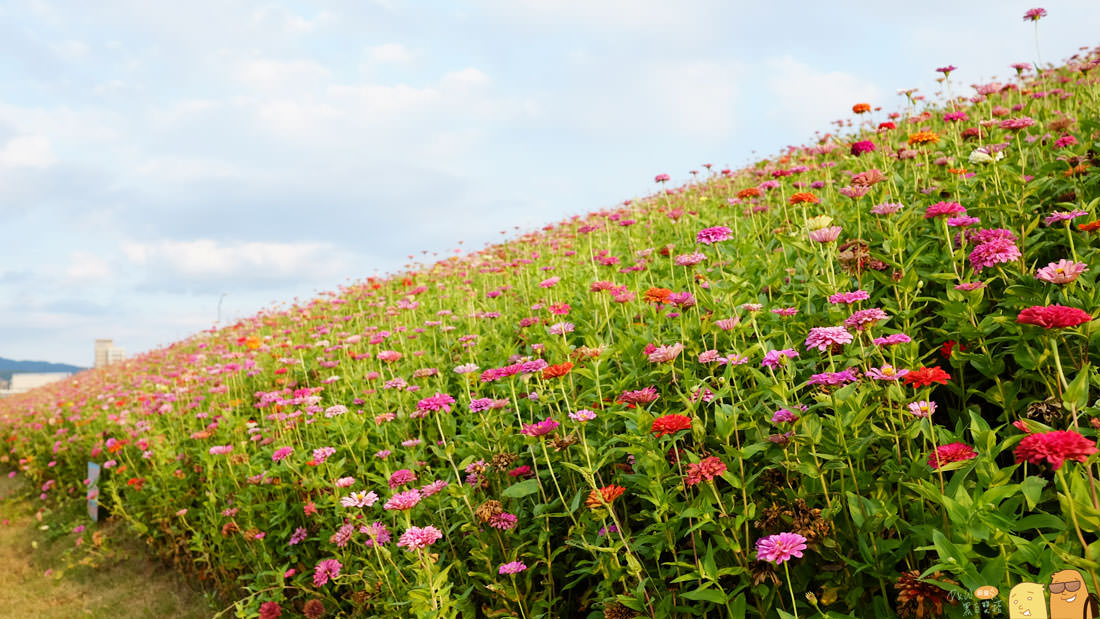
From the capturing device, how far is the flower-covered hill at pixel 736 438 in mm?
2109

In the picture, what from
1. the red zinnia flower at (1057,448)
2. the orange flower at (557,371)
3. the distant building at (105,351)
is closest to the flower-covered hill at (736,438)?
the red zinnia flower at (1057,448)

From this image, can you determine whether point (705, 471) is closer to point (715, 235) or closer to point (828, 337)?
point (828, 337)

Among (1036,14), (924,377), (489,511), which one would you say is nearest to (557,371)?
(489,511)

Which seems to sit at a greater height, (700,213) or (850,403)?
(700,213)

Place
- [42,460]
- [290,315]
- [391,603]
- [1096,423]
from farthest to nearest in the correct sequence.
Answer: [290,315] → [42,460] → [391,603] → [1096,423]

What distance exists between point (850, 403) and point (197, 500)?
18.2 feet

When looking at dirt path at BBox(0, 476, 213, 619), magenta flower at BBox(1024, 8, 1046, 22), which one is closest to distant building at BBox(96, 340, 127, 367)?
dirt path at BBox(0, 476, 213, 619)

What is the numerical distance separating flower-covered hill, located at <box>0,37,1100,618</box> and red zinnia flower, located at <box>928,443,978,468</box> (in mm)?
13

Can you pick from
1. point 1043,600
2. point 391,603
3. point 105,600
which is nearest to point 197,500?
point 105,600

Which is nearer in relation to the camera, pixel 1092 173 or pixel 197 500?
pixel 1092 173

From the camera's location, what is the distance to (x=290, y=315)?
1109cm

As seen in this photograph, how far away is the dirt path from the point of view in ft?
17.1

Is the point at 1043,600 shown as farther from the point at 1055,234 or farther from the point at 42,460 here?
the point at 42,460

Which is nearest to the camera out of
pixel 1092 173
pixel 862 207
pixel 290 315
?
pixel 1092 173
